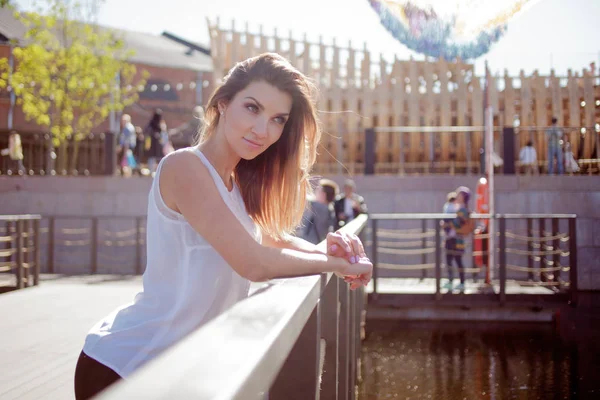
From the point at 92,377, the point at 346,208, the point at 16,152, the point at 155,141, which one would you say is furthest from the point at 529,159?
the point at 92,377

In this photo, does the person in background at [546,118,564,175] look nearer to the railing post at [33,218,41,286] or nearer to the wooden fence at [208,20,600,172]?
the wooden fence at [208,20,600,172]

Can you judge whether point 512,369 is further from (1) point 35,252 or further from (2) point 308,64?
(2) point 308,64

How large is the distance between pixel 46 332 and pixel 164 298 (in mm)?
4318

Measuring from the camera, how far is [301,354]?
1435 mm

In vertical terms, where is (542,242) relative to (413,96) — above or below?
below

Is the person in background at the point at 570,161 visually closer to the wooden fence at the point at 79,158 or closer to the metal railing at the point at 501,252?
the metal railing at the point at 501,252

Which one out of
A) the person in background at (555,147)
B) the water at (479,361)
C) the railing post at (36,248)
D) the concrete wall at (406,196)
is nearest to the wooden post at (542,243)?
the water at (479,361)

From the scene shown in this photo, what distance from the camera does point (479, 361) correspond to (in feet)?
24.4

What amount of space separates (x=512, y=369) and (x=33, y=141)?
1293 cm

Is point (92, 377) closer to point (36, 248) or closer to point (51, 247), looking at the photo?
point (36, 248)

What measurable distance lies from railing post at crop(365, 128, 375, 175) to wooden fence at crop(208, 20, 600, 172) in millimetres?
1945

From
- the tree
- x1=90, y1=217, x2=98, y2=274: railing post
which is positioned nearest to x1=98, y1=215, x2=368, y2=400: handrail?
x1=90, y1=217, x2=98, y2=274: railing post

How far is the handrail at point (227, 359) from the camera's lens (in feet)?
1.97

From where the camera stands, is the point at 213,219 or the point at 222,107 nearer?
the point at 213,219
